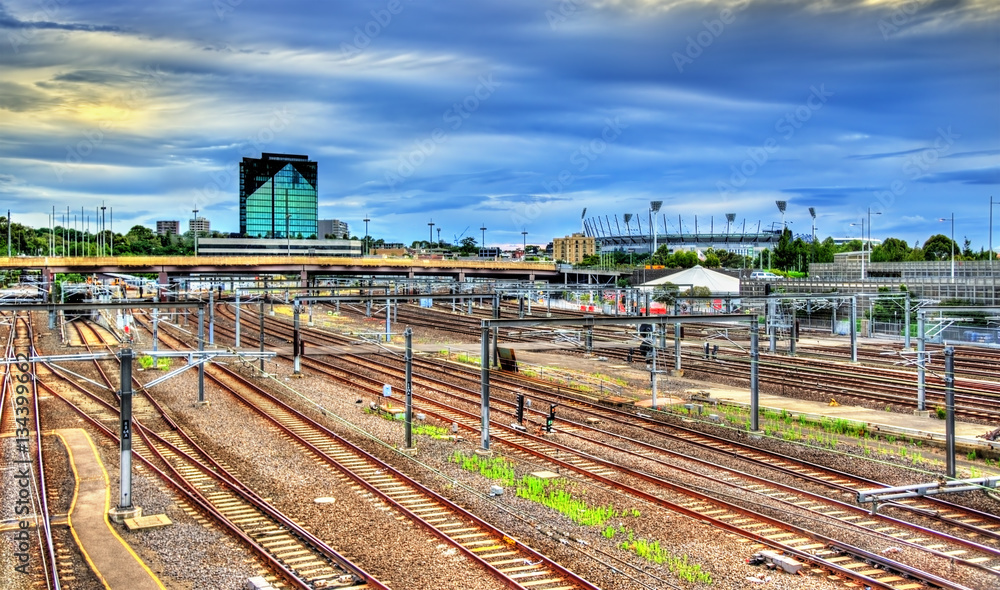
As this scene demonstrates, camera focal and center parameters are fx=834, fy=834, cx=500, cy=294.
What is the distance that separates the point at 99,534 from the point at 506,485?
26.2 feet

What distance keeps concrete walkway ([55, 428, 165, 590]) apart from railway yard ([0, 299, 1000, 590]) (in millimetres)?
147

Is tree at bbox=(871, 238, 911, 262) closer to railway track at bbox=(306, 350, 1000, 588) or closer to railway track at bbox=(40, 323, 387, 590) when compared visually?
railway track at bbox=(306, 350, 1000, 588)

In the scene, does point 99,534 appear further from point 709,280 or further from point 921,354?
point 709,280

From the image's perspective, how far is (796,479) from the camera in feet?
61.1

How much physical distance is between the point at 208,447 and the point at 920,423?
20.9 meters

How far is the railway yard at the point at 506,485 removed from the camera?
12945 mm

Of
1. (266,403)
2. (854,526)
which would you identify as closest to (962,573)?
(854,526)

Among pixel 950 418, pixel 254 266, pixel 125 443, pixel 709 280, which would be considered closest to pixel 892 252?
pixel 709 280

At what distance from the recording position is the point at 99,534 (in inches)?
583

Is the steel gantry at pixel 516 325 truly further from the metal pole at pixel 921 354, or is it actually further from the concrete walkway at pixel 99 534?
the concrete walkway at pixel 99 534

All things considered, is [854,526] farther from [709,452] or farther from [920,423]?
[920,423]

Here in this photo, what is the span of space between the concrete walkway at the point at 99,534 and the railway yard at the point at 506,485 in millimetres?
147

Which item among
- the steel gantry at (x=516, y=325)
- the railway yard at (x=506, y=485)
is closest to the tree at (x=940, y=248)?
the railway yard at (x=506, y=485)

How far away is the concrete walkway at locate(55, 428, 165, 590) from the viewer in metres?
12.6
